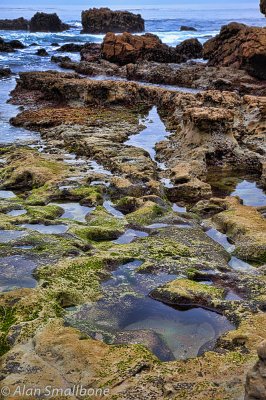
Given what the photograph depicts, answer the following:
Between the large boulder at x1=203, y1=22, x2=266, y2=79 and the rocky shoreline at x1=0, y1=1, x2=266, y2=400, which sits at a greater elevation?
the large boulder at x1=203, y1=22, x2=266, y2=79

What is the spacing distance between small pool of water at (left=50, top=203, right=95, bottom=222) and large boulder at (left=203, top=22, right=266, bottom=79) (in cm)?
3031

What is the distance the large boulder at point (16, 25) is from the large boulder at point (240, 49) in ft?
237

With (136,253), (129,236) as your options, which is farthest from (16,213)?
(136,253)

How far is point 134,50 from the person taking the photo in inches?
2035

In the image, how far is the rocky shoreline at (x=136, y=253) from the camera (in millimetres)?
6539

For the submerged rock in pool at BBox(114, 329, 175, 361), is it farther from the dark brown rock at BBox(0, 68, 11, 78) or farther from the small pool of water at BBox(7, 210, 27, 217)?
the dark brown rock at BBox(0, 68, 11, 78)

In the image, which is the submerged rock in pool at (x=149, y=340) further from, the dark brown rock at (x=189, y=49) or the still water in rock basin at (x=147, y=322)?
the dark brown rock at (x=189, y=49)

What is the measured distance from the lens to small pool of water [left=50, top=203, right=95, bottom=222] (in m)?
13.7

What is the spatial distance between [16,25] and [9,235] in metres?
→ 112

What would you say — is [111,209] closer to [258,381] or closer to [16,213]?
[16,213]

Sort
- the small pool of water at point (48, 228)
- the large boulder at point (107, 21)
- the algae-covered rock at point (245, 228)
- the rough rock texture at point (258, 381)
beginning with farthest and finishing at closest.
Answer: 1. the large boulder at point (107, 21)
2. the small pool of water at point (48, 228)
3. the algae-covered rock at point (245, 228)
4. the rough rock texture at point (258, 381)

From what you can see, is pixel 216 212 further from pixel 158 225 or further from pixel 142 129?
pixel 142 129

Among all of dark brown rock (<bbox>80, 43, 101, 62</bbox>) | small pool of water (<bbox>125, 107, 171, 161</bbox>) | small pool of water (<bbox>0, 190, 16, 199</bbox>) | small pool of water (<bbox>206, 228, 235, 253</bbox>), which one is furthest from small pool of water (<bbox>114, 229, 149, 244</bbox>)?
dark brown rock (<bbox>80, 43, 101, 62</bbox>)

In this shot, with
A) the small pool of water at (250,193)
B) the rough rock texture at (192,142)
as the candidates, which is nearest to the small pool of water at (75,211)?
the rough rock texture at (192,142)
